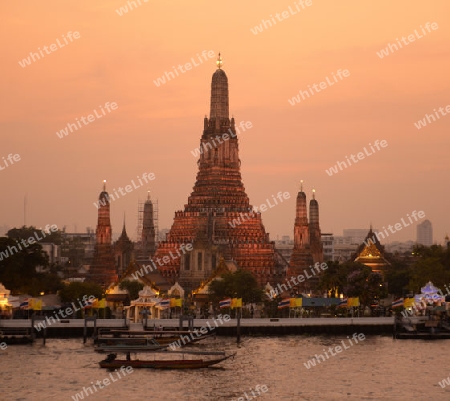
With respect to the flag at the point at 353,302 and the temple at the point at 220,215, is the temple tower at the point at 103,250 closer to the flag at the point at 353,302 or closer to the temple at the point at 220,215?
the temple at the point at 220,215

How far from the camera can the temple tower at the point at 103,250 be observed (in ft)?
595

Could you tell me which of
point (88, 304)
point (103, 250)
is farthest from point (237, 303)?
point (103, 250)

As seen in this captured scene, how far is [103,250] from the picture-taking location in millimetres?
183000

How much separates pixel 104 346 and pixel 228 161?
266 feet

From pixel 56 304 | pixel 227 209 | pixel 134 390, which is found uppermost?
pixel 227 209

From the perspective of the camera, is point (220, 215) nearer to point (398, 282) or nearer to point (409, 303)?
point (398, 282)

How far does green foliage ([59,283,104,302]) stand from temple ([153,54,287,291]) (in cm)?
2542

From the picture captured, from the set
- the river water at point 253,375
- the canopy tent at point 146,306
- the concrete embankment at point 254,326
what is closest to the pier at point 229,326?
the concrete embankment at point 254,326

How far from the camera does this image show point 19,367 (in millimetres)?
94938

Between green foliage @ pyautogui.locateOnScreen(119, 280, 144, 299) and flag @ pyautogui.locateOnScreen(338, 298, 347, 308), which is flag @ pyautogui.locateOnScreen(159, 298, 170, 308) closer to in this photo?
flag @ pyautogui.locateOnScreen(338, 298, 347, 308)

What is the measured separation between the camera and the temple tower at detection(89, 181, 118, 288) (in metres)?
181

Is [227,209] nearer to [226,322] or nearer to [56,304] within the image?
[56,304]

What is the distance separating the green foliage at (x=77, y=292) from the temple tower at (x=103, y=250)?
112 feet

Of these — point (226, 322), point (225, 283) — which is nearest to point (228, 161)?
point (225, 283)
